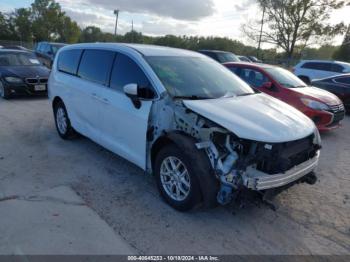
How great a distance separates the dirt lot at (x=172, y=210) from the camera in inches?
121

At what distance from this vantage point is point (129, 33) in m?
55.7

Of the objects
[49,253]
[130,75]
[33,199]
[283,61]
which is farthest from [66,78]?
[283,61]

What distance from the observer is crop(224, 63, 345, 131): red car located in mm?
7062

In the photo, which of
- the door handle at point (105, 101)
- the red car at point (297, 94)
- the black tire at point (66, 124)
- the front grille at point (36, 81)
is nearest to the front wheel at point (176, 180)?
the door handle at point (105, 101)

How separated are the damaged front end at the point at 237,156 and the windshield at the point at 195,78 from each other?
437mm

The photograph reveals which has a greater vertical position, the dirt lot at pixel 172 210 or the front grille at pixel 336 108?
the front grille at pixel 336 108

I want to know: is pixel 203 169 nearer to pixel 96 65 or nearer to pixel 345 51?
pixel 96 65

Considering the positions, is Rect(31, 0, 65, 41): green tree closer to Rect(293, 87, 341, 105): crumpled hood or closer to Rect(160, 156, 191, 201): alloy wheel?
Rect(293, 87, 341, 105): crumpled hood

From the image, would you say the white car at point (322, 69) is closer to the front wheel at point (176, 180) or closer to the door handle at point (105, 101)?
the door handle at point (105, 101)

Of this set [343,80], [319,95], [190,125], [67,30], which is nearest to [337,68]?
[343,80]

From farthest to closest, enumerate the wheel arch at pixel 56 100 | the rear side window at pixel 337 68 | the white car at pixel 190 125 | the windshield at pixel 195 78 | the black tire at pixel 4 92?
the rear side window at pixel 337 68, the black tire at pixel 4 92, the wheel arch at pixel 56 100, the windshield at pixel 195 78, the white car at pixel 190 125

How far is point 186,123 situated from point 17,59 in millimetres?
9395

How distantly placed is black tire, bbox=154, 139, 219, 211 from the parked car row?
10mm

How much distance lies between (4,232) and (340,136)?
23.7 ft
